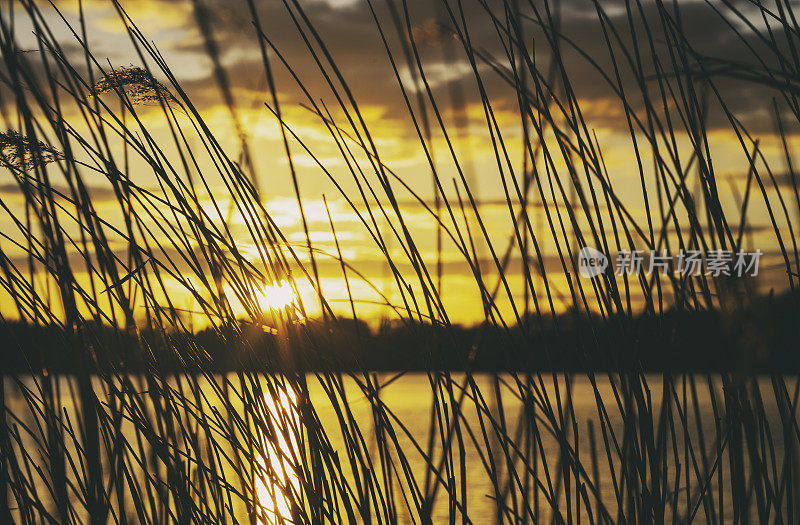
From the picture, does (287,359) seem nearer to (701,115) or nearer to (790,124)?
(701,115)

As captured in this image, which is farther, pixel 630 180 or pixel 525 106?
pixel 630 180

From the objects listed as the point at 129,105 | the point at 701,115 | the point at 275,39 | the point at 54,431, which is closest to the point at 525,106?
the point at 701,115

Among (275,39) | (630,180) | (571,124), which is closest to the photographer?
(571,124)

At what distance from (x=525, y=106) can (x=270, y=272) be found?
368 millimetres

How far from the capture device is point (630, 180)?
108 cm

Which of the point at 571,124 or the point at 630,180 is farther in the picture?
the point at 630,180

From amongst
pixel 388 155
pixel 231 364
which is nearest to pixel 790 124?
pixel 388 155

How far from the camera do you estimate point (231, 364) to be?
0.95 meters

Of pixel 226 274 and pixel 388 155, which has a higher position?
pixel 388 155

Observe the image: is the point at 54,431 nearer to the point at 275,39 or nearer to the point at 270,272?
the point at 270,272

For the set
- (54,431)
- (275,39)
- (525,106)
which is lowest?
(54,431)

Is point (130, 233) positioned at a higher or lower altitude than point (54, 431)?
higher

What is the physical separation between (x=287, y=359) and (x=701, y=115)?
551 mm

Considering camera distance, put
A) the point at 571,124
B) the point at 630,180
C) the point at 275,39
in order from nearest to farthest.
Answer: the point at 571,124 < the point at 275,39 < the point at 630,180
